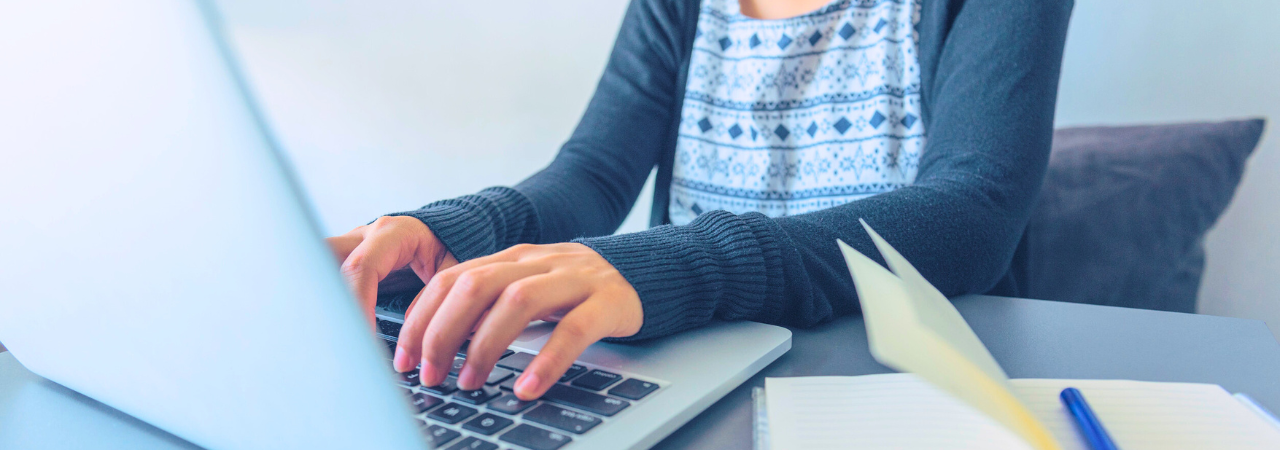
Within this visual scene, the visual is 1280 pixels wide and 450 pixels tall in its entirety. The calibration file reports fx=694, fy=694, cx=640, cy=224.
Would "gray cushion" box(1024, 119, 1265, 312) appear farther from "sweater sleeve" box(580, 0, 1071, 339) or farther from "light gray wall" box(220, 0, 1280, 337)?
"light gray wall" box(220, 0, 1280, 337)

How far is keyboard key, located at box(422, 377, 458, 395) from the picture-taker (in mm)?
293

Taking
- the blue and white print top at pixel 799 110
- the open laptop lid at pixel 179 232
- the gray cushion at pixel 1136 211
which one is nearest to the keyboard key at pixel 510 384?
the open laptop lid at pixel 179 232

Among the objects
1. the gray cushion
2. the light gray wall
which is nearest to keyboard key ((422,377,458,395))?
the gray cushion

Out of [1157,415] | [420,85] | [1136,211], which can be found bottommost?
[1136,211]

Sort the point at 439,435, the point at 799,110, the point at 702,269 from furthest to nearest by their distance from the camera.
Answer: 1. the point at 799,110
2. the point at 702,269
3. the point at 439,435

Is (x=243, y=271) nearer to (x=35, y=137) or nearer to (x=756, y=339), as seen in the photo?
(x=35, y=137)

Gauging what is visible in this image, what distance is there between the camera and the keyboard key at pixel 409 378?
30cm

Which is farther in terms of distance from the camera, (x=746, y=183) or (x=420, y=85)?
(x=420, y=85)

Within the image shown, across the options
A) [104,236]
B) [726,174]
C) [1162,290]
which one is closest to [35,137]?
[104,236]

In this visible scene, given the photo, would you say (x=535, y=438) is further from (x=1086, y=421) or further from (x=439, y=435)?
(x=1086, y=421)

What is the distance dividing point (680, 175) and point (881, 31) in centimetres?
28

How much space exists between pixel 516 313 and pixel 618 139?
527mm

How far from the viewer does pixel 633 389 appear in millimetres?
287

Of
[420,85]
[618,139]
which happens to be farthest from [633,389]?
[420,85]
